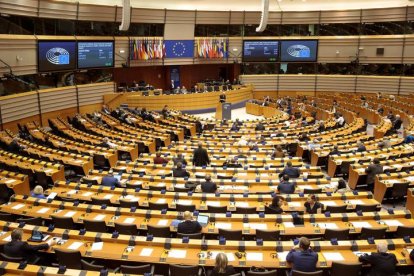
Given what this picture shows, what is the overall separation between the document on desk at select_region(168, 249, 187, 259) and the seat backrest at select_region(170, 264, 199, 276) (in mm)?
645

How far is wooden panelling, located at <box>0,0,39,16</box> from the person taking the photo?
2057 centimetres

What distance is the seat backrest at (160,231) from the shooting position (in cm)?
844

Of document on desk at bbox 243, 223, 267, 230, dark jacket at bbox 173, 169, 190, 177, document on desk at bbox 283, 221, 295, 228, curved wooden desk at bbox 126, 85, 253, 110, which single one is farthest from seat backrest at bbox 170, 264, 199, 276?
curved wooden desk at bbox 126, 85, 253, 110

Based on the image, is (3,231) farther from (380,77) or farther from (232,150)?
(380,77)

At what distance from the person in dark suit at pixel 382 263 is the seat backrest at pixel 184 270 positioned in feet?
9.85

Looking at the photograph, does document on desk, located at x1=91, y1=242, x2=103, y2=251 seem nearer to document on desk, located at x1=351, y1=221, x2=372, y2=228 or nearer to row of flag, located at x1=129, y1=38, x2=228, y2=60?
document on desk, located at x1=351, y1=221, x2=372, y2=228

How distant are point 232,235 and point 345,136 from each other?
11.8 meters

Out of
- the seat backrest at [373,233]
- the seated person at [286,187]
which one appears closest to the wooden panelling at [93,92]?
the seated person at [286,187]

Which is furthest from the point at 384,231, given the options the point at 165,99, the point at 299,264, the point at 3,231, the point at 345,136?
the point at 165,99

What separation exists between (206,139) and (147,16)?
14806 mm

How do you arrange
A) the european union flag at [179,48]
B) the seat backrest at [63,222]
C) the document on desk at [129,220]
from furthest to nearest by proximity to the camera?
the european union flag at [179,48] < the document on desk at [129,220] < the seat backrest at [63,222]

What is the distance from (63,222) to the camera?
9.01m

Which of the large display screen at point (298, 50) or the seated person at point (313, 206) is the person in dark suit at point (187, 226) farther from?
the large display screen at point (298, 50)

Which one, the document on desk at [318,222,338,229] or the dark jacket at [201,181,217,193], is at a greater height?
the dark jacket at [201,181,217,193]
